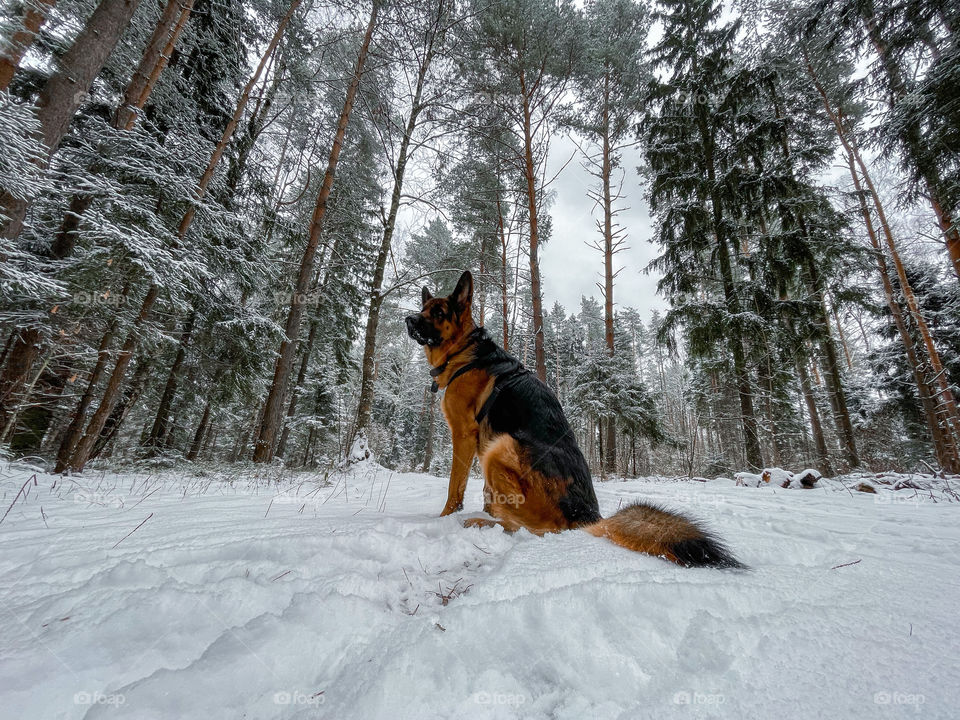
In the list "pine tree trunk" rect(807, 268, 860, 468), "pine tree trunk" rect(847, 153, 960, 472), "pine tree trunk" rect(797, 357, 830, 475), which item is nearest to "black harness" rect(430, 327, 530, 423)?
"pine tree trunk" rect(797, 357, 830, 475)

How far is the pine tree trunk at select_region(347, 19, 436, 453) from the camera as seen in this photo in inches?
312

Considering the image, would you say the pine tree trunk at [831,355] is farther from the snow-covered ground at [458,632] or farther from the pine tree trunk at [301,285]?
the pine tree trunk at [301,285]

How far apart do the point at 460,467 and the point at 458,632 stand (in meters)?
2.09

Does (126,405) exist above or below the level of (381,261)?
below

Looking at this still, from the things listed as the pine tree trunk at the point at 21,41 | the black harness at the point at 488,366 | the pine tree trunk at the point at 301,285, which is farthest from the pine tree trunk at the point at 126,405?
the black harness at the point at 488,366

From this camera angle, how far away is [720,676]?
0.76 m

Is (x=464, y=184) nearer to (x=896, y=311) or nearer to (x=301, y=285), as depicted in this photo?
(x=301, y=285)

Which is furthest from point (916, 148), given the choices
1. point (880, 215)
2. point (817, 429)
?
point (817, 429)

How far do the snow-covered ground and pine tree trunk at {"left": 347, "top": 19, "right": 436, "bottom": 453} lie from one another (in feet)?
20.7

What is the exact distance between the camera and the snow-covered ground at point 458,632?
2.25ft

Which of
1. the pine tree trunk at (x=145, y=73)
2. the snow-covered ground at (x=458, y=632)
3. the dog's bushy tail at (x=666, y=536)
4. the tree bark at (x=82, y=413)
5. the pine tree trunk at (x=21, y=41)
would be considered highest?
the pine tree trunk at (x=145, y=73)

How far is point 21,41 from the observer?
3.60m

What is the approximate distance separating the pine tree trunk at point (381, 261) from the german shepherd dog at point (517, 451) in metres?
4.67

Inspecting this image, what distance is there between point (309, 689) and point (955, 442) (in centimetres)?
1242
